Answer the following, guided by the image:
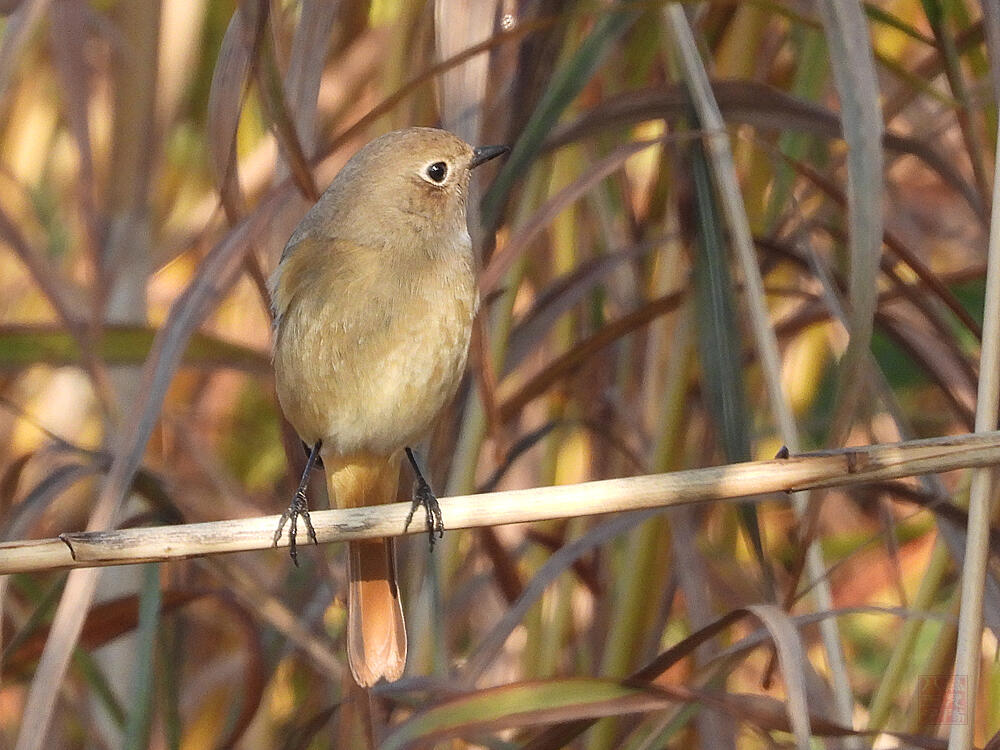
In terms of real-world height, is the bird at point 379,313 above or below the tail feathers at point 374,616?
above

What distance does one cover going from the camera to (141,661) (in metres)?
1.49

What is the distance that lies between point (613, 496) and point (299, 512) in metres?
0.59

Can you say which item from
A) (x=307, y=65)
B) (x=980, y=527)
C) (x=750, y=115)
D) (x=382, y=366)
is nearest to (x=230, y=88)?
(x=307, y=65)

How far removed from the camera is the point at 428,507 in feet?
5.07

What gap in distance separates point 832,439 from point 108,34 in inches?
56.3

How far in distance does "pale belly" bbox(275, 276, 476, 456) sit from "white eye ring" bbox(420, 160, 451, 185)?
175 millimetres

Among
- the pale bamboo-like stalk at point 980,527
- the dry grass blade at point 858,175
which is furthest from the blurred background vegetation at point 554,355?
the pale bamboo-like stalk at point 980,527

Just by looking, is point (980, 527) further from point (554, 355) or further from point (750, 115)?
point (554, 355)

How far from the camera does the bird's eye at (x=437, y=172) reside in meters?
1.76

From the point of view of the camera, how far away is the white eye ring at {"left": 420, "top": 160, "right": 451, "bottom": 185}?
Answer: 1754 millimetres

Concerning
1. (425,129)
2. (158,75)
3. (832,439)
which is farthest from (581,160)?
(832,439)

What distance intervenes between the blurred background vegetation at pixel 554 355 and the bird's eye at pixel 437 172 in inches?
2.9

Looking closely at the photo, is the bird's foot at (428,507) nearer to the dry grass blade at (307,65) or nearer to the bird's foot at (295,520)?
the bird's foot at (295,520)

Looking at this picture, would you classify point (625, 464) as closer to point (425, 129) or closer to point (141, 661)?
point (425, 129)
